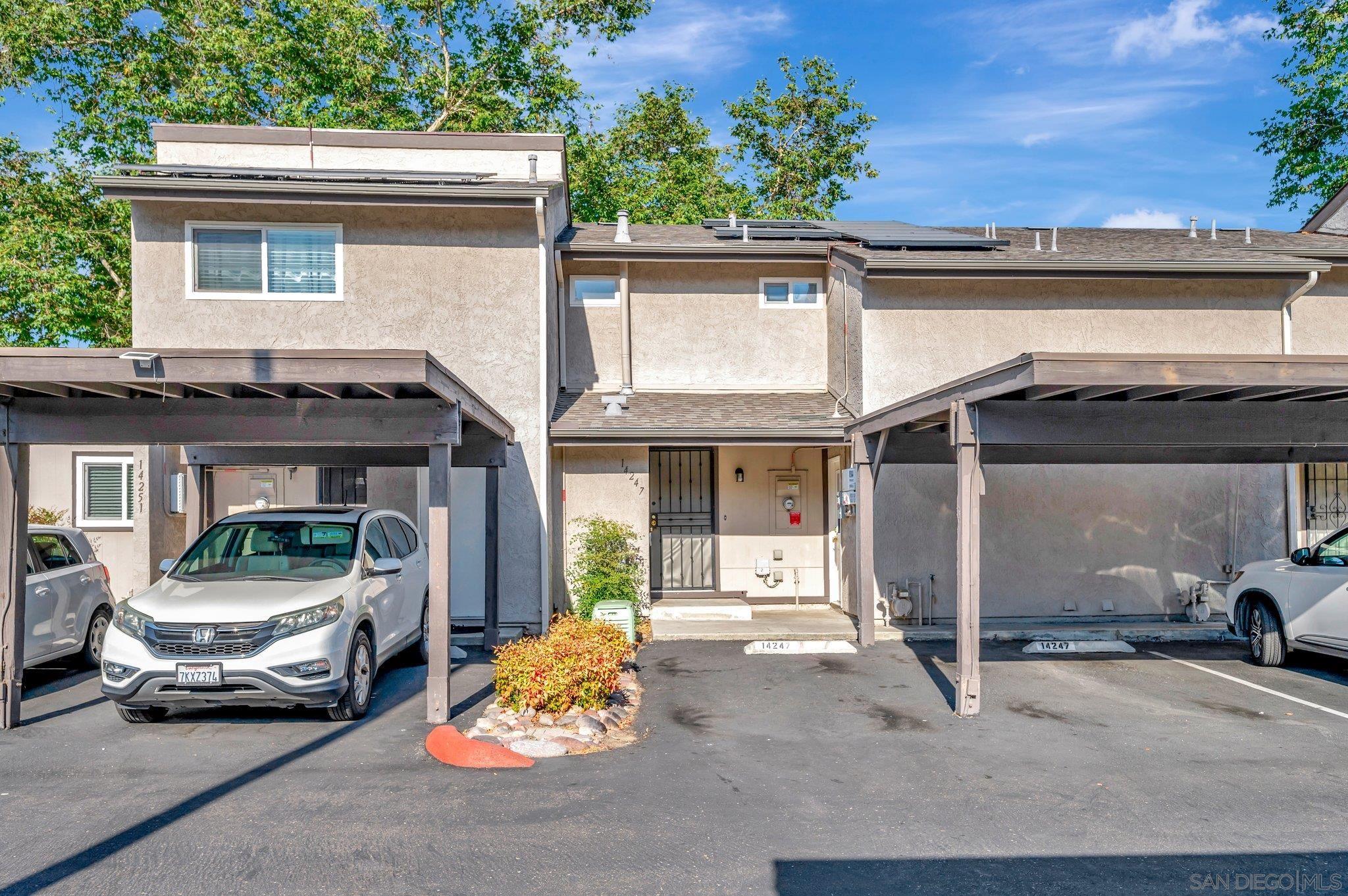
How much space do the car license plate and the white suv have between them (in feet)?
34.5

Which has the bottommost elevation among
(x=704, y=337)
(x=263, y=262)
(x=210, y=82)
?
(x=704, y=337)

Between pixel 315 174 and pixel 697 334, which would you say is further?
pixel 697 334

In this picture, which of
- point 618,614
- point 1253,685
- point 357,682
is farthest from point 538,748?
point 1253,685

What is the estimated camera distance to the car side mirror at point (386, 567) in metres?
8.00

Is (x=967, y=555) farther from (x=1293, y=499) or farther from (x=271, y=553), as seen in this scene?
(x=1293, y=499)

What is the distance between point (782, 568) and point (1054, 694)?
5.88 metres

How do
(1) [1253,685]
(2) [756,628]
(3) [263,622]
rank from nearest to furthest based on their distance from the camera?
1. (3) [263,622]
2. (1) [1253,685]
3. (2) [756,628]

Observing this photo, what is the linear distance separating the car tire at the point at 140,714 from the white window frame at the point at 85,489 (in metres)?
6.82

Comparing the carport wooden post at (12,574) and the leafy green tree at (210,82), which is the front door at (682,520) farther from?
the leafy green tree at (210,82)

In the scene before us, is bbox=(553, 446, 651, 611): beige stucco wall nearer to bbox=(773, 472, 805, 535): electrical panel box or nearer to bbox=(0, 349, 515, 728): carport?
bbox=(773, 472, 805, 535): electrical panel box

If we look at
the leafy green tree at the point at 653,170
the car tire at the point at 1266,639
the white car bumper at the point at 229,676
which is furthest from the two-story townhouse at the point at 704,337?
the leafy green tree at the point at 653,170

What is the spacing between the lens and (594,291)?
13.8m

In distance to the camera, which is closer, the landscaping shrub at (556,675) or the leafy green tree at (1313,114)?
the landscaping shrub at (556,675)

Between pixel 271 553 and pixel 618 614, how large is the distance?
4.26 meters
